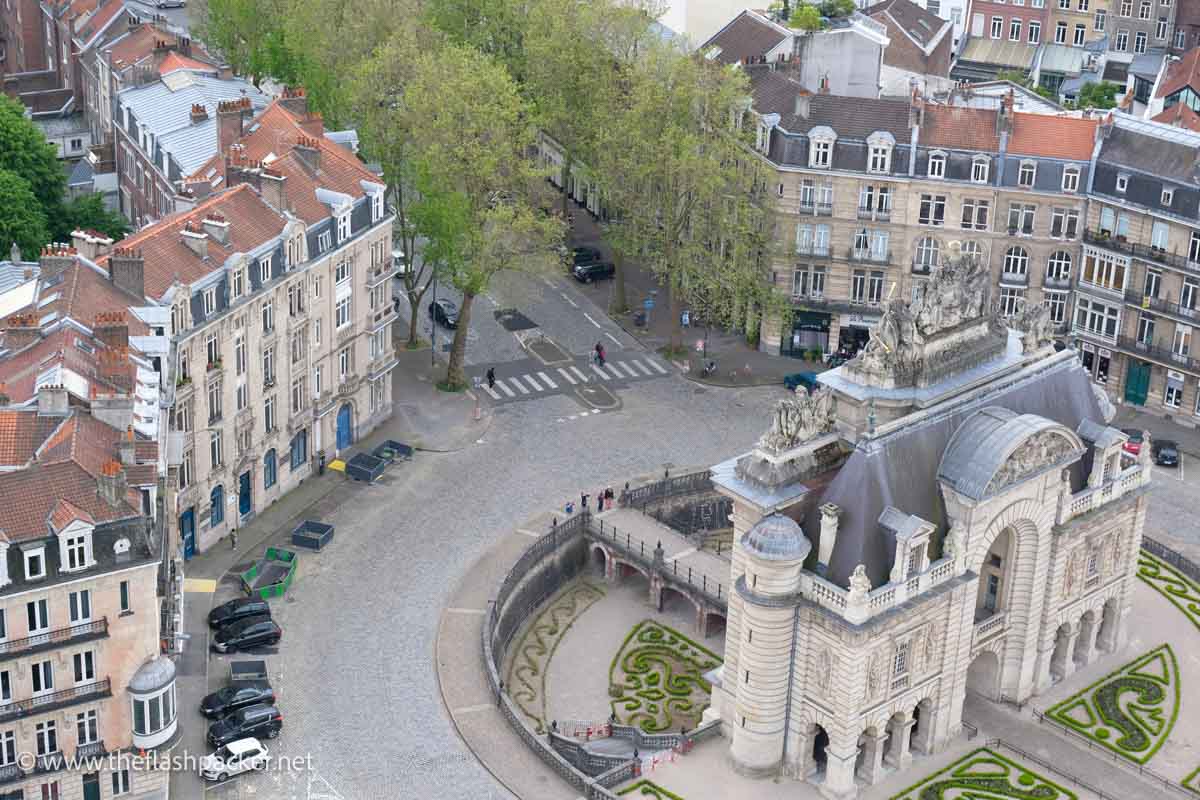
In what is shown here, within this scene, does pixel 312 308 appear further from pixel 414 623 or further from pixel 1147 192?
pixel 1147 192

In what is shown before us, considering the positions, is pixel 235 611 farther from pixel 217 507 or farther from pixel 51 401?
pixel 51 401

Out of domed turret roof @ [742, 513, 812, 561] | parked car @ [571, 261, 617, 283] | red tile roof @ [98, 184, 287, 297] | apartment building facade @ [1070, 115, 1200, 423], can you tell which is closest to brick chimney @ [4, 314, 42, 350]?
red tile roof @ [98, 184, 287, 297]

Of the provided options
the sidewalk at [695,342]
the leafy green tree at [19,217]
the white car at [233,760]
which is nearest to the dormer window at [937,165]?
the sidewalk at [695,342]

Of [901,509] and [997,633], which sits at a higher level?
[901,509]

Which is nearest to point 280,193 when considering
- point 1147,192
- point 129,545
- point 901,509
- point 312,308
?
point 312,308

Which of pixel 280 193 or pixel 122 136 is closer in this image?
pixel 280 193

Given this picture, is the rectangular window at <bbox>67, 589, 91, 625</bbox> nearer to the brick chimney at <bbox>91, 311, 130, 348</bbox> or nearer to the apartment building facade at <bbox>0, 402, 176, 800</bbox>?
the apartment building facade at <bbox>0, 402, 176, 800</bbox>

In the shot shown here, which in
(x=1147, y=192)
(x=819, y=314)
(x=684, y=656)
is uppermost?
(x=1147, y=192)
